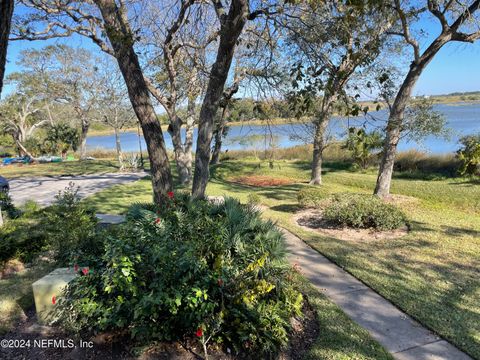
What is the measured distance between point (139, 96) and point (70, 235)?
7.15 ft

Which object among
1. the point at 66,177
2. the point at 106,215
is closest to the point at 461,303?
the point at 106,215

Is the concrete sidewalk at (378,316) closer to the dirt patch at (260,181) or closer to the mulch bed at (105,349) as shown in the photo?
the mulch bed at (105,349)

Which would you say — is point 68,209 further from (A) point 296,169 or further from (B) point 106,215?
(A) point 296,169

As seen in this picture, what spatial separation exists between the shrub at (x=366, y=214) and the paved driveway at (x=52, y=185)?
9.29 meters

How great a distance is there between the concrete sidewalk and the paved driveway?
9.78 meters

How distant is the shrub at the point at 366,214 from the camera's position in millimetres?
7016

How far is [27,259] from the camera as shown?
17.1 ft

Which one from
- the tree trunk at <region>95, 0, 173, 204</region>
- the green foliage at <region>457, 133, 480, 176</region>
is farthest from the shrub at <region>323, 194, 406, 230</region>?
the tree trunk at <region>95, 0, 173, 204</region>

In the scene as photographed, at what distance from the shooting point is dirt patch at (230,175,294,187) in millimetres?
15484

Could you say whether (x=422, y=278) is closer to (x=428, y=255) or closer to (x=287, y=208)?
(x=428, y=255)

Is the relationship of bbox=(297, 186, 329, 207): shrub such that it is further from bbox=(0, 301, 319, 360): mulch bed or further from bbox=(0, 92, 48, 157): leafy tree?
bbox=(0, 92, 48, 157): leafy tree

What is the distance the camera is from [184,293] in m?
2.84

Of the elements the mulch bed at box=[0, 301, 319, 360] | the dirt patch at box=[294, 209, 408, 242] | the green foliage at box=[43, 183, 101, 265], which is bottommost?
the dirt patch at box=[294, 209, 408, 242]

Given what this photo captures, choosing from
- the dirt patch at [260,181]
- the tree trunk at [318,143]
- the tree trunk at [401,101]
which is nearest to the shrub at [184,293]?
the tree trunk at [401,101]
